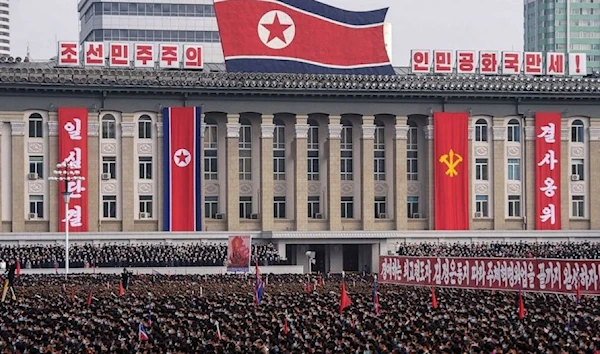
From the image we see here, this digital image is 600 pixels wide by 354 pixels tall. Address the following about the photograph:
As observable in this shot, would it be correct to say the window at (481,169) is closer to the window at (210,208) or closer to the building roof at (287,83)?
the building roof at (287,83)

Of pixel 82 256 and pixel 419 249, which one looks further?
pixel 419 249

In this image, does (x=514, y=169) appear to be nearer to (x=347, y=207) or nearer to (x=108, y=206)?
(x=347, y=207)

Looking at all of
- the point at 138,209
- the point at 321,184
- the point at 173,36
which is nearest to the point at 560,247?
the point at 321,184

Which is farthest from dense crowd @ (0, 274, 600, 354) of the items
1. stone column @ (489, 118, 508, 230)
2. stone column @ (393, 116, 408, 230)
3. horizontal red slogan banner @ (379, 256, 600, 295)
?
stone column @ (489, 118, 508, 230)

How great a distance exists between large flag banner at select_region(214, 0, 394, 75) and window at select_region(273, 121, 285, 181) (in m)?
4.93

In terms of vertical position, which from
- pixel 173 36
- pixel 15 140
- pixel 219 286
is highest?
pixel 173 36

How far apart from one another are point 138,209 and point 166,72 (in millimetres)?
9513

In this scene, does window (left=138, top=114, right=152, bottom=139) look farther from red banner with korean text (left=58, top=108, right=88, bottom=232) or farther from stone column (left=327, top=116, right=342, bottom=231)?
stone column (left=327, top=116, right=342, bottom=231)

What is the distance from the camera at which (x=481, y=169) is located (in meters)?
104

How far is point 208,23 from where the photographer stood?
135 metres

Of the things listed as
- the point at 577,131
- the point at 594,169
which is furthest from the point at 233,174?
the point at 594,169

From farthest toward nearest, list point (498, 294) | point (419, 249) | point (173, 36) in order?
point (173, 36) → point (419, 249) → point (498, 294)

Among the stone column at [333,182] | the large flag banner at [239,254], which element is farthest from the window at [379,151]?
the large flag banner at [239,254]

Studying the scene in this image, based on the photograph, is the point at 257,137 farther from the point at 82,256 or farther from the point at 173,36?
the point at 173,36
